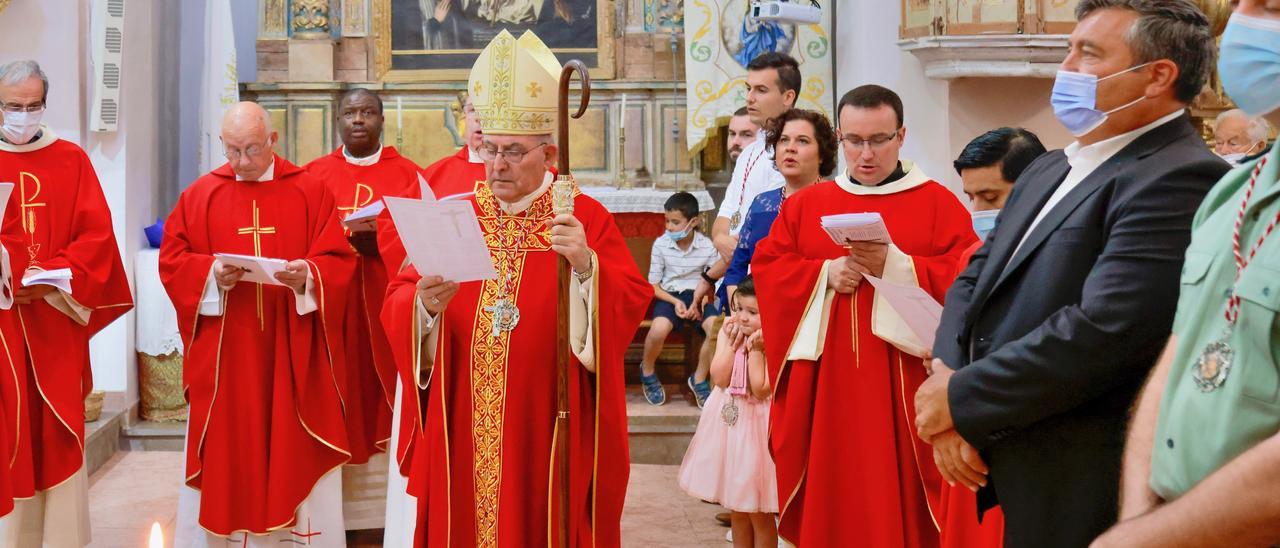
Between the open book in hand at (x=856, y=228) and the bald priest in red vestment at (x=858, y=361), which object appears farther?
the bald priest in red vestment at (x=858, y=361)

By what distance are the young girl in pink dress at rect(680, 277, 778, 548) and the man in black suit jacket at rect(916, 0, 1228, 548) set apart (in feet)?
7.81

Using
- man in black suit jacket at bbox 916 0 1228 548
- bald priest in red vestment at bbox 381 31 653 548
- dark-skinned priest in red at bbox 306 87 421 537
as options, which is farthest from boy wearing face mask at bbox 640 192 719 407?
man in black suit jacket at bbox 916 0 1228 548

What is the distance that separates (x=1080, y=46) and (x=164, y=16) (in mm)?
7555

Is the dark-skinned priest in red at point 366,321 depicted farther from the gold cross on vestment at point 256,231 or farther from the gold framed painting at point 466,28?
the gold framed painting at point 466,28

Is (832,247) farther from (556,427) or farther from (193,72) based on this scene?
(193,72)

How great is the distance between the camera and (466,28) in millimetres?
10070

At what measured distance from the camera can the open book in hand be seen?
12.3ft

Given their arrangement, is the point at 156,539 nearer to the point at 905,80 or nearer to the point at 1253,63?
the point at 1253,63

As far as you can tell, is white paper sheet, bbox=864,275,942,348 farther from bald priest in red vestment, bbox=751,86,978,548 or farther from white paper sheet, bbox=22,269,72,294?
white paper sheet, bbox=22,269,72,294

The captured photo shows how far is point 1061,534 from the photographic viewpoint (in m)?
2.48

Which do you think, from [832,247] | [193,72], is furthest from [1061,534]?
[193,72]

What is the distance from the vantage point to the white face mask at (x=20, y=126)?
5.36 metres

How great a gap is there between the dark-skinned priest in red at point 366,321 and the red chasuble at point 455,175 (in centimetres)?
14

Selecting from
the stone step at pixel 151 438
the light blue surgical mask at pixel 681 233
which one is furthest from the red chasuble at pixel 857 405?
the stone step at pixel 151 438
